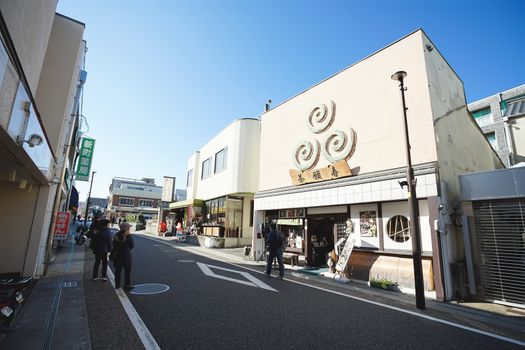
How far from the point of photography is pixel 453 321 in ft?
19.4

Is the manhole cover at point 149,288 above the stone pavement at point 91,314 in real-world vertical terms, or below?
above

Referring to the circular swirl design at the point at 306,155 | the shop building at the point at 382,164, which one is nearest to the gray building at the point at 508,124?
the shop building at the point at 382,164

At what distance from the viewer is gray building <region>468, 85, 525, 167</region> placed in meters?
20.3

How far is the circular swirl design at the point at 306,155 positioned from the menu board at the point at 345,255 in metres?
4.26

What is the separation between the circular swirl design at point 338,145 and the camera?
37.4 ft

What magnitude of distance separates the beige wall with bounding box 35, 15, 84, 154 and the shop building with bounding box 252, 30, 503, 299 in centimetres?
1021

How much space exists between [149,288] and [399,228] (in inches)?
340

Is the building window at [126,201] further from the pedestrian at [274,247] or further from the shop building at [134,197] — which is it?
the pedestrian at [274,247]

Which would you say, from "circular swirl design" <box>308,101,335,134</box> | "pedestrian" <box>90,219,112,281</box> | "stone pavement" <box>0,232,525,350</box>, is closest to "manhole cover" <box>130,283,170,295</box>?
"stone pavement" <box>0,232,525,350</box>

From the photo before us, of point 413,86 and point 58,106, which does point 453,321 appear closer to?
point 413,86

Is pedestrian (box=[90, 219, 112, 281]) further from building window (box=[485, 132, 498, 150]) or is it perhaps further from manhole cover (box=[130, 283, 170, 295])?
building window (box=[485, 132, 498, 150])

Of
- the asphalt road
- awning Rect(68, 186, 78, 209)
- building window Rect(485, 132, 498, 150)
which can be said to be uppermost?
building window Rect(485, 132, 498, 150)

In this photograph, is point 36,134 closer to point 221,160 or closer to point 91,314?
point 91,314

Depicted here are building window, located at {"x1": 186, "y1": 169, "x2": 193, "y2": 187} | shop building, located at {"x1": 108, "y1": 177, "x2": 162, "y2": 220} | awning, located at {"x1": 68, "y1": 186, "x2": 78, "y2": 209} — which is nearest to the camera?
awning, located at {"x1": 68, "y1": 186, "x2": 78, "y2": 209}
